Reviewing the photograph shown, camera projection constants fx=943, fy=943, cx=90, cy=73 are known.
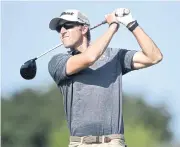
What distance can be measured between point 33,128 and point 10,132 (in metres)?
4.32

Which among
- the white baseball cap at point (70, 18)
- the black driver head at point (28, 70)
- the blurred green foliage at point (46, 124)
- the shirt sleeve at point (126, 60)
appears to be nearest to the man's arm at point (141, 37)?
the shirt sleeve at point (126, 60)

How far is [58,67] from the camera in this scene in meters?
7.91

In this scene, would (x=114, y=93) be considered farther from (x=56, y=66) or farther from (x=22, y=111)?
(x=22, y=111)

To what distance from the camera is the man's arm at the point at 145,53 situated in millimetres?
7727

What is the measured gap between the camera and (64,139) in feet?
150

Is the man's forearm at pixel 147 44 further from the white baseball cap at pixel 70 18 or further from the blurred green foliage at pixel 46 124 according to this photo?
the blurred green foliage at pixel 46 124

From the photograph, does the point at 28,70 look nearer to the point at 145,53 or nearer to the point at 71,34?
the point at 71,34

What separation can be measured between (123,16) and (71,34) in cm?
48

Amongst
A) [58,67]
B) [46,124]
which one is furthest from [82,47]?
[46,124]

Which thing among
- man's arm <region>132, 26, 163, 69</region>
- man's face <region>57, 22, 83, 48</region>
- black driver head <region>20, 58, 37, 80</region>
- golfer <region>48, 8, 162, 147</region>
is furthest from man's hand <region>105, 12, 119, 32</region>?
black driver head <region>20, 58, 37, 80</region>

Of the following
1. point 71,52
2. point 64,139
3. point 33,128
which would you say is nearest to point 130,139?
point 64,139

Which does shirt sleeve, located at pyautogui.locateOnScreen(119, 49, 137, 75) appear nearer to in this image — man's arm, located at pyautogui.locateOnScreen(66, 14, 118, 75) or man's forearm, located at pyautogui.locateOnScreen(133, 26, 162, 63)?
man's forearm, located at pyautogui.locateOnScreen(133, 26, 162, 63)

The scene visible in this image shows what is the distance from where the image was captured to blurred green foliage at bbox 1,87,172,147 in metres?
47.3

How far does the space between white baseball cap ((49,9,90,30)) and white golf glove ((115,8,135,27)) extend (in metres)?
0.34
